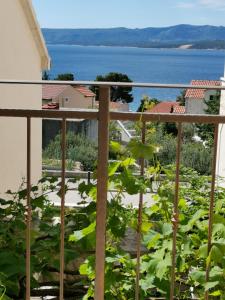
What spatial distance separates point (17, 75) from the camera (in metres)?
6.23

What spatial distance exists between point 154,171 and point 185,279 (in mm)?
602

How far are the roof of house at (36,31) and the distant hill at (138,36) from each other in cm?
9290

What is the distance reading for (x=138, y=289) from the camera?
81.0 inches

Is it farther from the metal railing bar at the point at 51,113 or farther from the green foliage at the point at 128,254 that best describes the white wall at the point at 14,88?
the metal railing bar at the point at 51,113

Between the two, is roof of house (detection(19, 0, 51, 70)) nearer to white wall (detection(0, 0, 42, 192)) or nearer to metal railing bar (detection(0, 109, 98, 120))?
white wall (detection(0, 0, 42, 192))

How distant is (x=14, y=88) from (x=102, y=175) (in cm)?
444

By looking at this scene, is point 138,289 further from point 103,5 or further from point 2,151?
point 103,5

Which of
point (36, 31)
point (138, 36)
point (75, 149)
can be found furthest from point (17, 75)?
point (138, 36)

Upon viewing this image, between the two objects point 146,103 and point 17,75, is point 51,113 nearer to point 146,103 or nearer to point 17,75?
point 146,103

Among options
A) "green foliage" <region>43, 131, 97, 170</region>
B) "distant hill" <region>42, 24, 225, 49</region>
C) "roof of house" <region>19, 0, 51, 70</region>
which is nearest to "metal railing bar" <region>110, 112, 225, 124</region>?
"roof of house" <region>19, 0, 51, 70</region>

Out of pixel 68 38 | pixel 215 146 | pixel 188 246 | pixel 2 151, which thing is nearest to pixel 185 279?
pixel 188 246

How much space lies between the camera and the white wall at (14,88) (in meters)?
5.17

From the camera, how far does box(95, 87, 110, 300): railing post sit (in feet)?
6.04

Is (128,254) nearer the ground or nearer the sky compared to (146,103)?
nearer the ground
